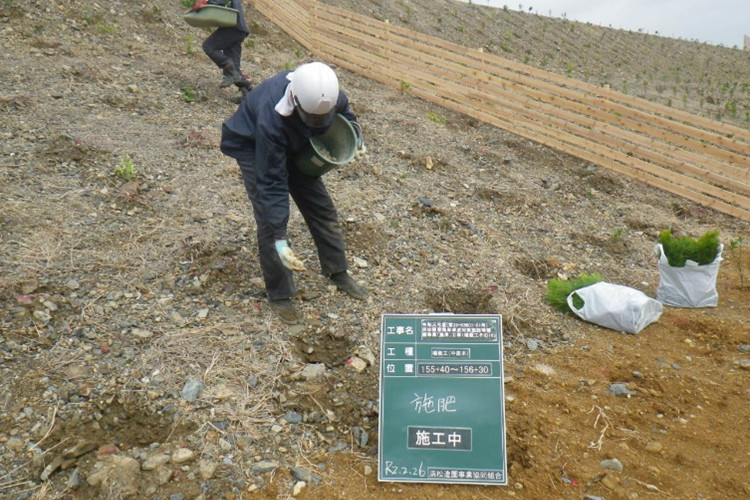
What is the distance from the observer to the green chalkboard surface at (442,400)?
2.37 m

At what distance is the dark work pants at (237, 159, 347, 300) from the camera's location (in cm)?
328

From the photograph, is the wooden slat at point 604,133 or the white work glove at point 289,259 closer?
the white work glove at point 289,259

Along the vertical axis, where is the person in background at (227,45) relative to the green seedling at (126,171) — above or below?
above

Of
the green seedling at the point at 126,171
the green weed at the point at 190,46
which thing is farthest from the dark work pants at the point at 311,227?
the green weed at the point at 190,46

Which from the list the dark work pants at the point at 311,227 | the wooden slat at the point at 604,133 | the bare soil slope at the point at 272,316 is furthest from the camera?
the wooden slat at the point at 604,133

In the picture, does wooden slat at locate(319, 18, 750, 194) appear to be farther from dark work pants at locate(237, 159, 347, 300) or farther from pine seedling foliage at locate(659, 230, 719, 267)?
dark work pants at locate(237, 159, 347, 300)

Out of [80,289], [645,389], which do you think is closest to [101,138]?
[80,289]

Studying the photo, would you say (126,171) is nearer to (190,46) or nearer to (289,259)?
(289,259)

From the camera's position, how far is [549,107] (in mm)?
7457

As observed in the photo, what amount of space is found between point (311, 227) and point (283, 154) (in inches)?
29.1

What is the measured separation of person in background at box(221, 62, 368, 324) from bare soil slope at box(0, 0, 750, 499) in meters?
0.32

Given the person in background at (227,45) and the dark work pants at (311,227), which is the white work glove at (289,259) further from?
the person in background at (227,45)

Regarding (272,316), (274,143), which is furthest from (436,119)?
(274,143)

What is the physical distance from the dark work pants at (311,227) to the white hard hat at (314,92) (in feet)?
1.98
